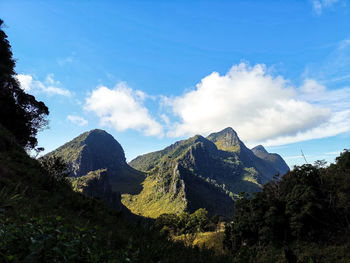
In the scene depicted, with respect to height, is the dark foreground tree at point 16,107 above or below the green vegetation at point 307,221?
above

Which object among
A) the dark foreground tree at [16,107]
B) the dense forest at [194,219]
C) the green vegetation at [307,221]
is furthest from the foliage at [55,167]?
the green vegetation at [307,221]

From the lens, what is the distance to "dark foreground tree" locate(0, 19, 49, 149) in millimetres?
21027

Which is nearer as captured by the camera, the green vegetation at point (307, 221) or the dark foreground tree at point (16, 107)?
the dark foreground tree at point (16, 107)

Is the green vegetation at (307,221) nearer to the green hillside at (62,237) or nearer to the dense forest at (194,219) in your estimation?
the dense forest at (194,219)

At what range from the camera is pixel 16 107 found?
866 inches

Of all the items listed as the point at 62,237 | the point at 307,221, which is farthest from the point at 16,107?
the point at 307,221

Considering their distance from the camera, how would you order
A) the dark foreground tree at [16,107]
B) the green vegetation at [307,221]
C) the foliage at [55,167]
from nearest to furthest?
the foliage at [55,167] < the dark foreground tree at [16,107] < the green vegetation at [307,221]

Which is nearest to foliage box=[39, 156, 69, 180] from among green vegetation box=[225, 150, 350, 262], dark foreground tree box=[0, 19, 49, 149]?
dark foreground tree box=[0, 19, 49, 149]

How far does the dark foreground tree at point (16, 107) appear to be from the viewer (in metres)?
21.0

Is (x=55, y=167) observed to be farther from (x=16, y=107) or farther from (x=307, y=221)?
(x=307, y=221)

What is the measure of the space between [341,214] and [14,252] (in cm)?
5415

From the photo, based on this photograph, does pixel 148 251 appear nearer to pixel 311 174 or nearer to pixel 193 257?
pixel 193 257

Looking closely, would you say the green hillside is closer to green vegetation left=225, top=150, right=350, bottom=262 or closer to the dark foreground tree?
the dark foreground tree

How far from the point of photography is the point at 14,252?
188 cm
